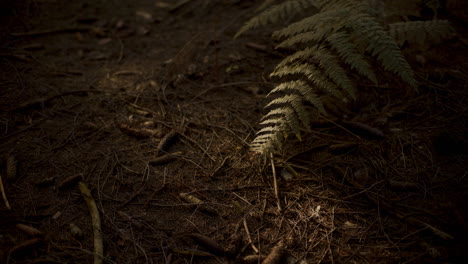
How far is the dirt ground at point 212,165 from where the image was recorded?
1.47m

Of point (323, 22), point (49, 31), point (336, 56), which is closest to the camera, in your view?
point (336, 56)

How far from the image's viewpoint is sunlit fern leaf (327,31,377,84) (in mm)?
1651

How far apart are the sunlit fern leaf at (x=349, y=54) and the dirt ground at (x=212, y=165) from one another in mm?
455

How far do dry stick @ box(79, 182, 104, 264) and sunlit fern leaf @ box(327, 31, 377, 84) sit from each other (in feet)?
5.17

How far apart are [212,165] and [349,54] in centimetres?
104

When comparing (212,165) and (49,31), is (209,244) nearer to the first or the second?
(212,165)

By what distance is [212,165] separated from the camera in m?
1.87

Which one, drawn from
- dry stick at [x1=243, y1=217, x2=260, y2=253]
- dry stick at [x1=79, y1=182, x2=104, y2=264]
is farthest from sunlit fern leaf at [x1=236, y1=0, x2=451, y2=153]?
dry stick at [x1=79, y1=182, x2=104, y2=264]

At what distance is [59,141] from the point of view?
6.46 ft

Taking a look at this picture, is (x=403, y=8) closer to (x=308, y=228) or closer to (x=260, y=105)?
(x=260, y=105)

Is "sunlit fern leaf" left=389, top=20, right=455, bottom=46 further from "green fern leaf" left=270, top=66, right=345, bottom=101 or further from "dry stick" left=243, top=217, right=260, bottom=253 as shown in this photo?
"dry stick" left=243, top=217, right=260, bottom=253

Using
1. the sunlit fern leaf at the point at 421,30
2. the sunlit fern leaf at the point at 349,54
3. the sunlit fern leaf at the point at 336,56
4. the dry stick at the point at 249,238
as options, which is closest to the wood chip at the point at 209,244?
the dry stick at the point at 249,238

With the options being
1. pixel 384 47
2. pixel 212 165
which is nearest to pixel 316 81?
pixel 384 47

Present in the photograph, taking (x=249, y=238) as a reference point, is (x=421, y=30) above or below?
above
